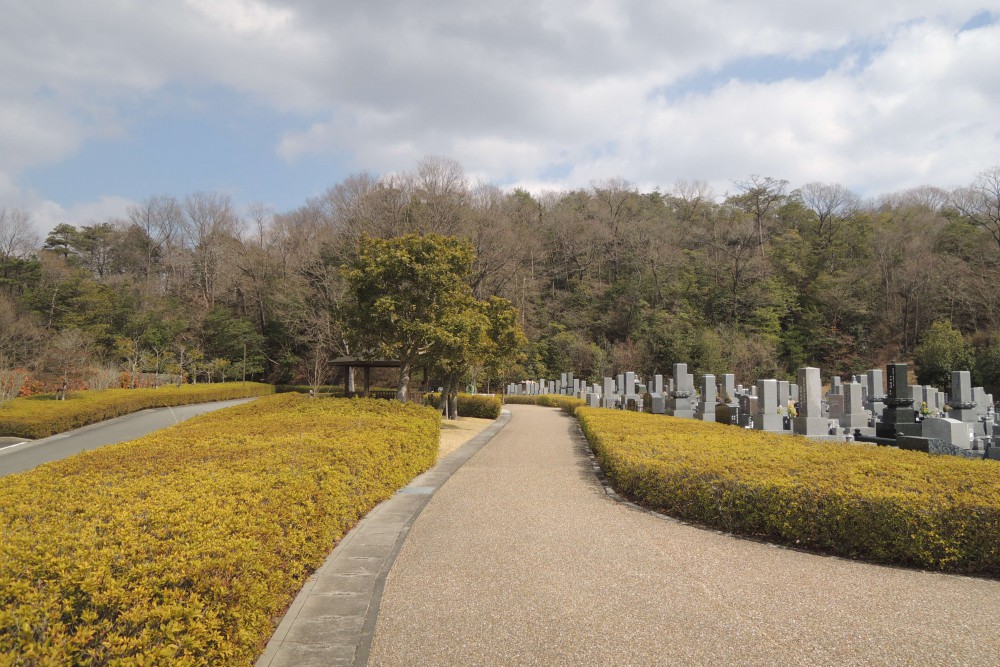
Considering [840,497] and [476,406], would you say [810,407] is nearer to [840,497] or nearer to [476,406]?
[840,497]

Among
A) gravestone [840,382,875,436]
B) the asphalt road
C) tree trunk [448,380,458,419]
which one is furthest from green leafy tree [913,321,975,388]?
the asphalt road

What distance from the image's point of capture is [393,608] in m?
4.00

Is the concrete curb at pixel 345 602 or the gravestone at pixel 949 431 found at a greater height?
the gravestone at pixel 949 431

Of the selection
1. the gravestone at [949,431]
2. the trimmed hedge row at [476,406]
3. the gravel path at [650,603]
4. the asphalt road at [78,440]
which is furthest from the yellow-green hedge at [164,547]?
the trimmed hedge row at [476,406]

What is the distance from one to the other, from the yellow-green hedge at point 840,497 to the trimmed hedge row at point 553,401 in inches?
633

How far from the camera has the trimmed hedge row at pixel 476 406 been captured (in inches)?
910

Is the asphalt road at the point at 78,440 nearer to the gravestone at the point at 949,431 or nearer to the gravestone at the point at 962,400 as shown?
the gravestone at the point at 949,431

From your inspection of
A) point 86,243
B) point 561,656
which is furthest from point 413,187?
point 561,656

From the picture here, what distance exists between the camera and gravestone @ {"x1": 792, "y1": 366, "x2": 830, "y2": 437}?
1163 cm

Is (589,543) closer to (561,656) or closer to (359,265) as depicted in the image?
(561,656)

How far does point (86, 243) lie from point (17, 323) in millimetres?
19030

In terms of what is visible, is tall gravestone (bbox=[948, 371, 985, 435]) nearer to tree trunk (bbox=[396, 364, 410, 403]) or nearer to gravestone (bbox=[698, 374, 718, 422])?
gravestone (bbox=[698, 374, 718, 422])

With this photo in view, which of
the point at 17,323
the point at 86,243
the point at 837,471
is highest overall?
the point at 86,243

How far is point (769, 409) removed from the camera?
1288 cm
